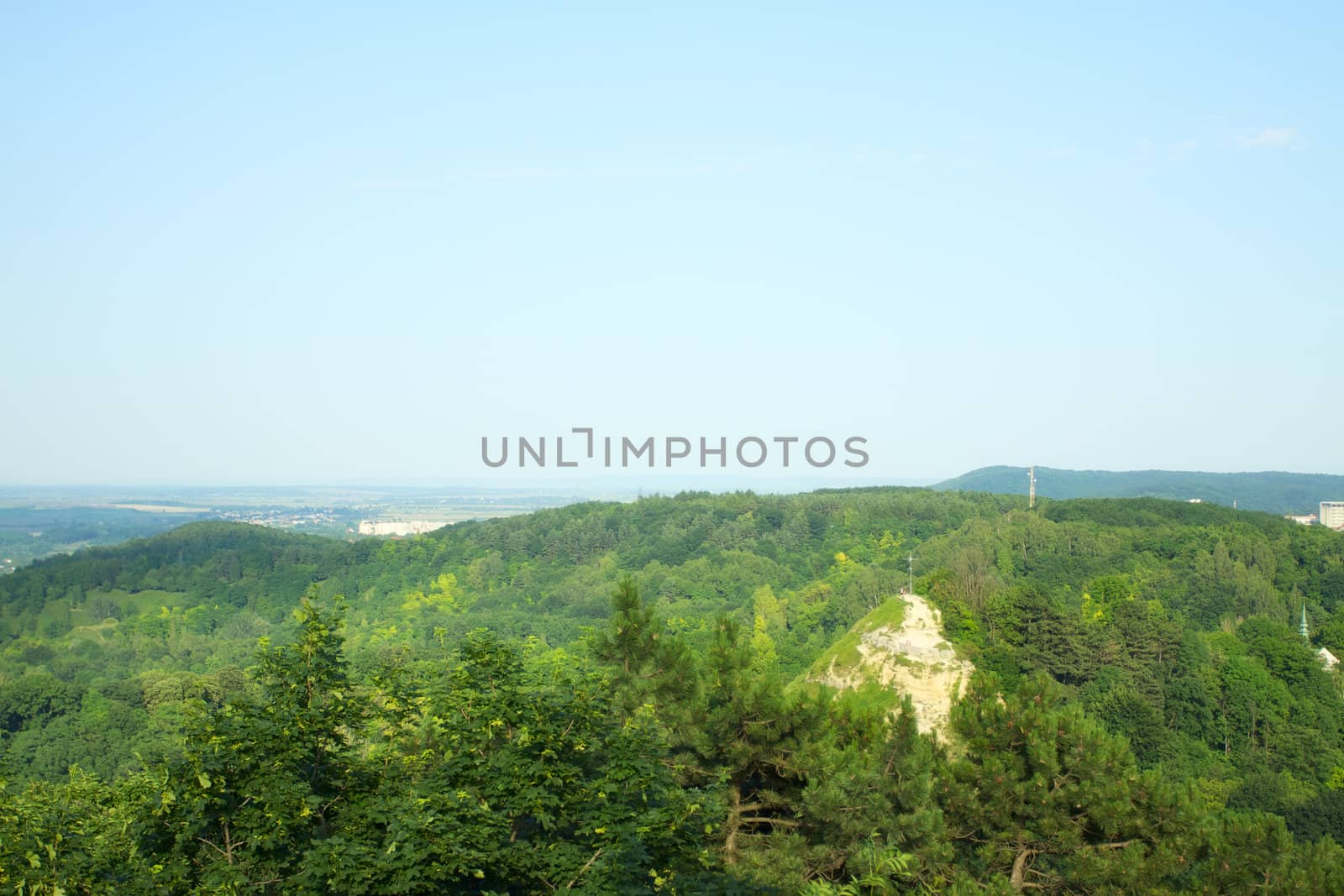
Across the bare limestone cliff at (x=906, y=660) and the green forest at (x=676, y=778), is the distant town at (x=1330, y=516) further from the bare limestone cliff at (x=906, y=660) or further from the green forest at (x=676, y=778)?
the bare limestone cliff at (x=906, y=660)

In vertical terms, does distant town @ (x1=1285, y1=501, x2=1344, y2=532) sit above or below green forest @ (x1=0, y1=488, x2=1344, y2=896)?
below

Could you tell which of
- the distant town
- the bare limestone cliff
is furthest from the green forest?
the distant town

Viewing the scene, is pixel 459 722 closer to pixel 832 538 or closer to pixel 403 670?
pixel 403 670

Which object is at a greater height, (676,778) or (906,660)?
(676,778)

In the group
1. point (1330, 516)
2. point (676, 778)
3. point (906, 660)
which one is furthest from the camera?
point (1330, 516)

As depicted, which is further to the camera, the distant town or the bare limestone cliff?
the distant town

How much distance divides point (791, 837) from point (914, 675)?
22134 millimetres

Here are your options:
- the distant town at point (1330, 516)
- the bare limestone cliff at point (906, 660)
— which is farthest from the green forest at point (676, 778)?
the distant town at point (1330, 516)

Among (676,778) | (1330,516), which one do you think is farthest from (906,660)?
(1330,516)

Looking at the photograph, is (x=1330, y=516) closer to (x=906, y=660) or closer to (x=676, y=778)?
(x=906, y=660)

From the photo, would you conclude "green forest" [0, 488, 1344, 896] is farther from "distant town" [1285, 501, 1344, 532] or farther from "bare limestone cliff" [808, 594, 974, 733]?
"distant town" [1285, 501, 1344, 532]

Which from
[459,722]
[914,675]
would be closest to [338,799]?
[459,722]

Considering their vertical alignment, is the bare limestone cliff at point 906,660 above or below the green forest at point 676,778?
below

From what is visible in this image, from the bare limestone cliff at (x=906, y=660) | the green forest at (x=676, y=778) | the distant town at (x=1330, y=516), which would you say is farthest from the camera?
the distant town at (x=1330, y=516)
